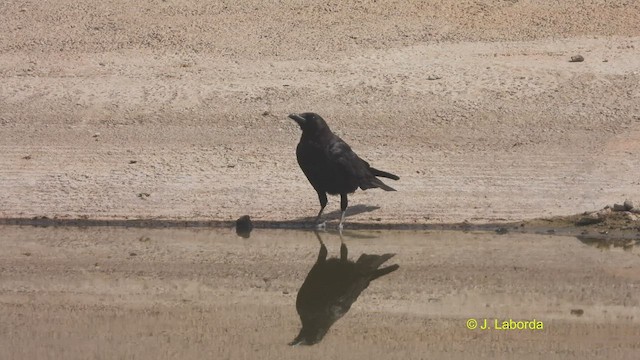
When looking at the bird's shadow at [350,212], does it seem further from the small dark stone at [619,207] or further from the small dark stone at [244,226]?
the small dark stone at [619,207]

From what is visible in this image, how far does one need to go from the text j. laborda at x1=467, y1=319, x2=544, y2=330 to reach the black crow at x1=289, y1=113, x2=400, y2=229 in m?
2.71

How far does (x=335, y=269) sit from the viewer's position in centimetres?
1082

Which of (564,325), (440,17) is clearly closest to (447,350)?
(564,325)

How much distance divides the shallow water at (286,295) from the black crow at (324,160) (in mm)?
456

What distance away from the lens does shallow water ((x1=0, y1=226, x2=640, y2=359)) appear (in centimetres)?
898

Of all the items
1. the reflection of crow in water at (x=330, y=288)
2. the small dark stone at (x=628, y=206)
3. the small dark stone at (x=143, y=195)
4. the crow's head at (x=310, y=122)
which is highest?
the crow's head at (x=310, y=122)

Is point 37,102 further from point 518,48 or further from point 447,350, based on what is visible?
point 447,350

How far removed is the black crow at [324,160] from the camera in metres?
Result: 11.7

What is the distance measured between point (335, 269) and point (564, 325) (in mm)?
2200

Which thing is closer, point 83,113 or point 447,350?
point 447,350

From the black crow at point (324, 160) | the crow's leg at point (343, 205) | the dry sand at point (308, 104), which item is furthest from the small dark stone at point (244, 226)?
the crow's leg at point (343, 205)

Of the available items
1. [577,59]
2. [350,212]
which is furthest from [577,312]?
[577,59]

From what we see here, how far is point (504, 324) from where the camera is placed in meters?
9.36

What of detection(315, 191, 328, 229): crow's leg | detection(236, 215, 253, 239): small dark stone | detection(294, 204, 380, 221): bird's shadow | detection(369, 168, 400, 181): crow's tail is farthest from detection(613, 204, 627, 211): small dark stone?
detection(236, 215, 253, 239): small dark stone
